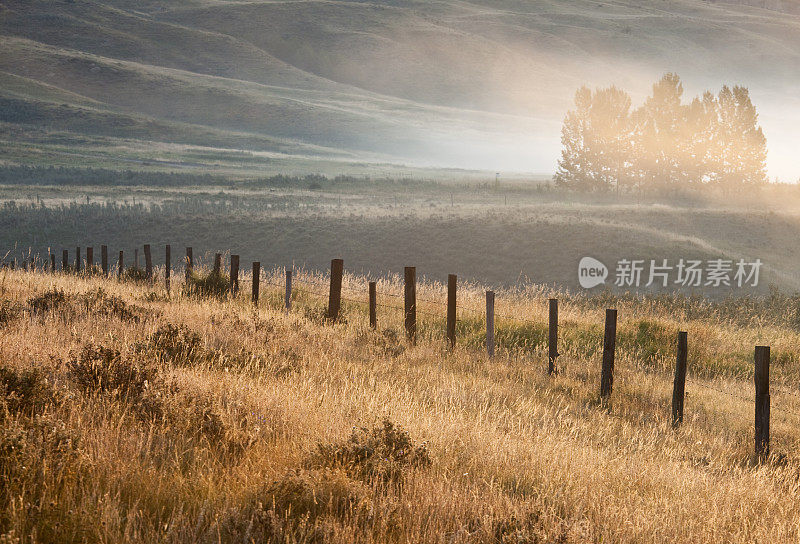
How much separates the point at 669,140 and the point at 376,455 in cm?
6019

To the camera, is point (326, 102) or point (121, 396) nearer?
point (121, 396)

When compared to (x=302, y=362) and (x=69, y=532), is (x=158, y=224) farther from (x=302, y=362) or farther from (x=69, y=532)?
(x=69, y=532)

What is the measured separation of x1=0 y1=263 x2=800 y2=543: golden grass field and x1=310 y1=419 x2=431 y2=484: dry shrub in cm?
2

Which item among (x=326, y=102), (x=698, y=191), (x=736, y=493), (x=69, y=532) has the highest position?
(x=326, y=102)

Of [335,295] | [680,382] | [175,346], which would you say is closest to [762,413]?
[680,382]

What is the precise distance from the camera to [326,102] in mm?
196375

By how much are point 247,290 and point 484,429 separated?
1190 cm

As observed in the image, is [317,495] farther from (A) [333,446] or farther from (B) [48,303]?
(B) [48,303]

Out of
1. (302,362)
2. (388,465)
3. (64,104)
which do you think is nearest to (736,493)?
(388,465)

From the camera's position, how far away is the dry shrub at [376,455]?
4645 millimetres

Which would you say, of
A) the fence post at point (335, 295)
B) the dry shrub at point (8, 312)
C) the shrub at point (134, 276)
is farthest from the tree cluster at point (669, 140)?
the dry shrub at point (8, 312)

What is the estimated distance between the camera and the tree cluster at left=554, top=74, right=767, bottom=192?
5756 cm

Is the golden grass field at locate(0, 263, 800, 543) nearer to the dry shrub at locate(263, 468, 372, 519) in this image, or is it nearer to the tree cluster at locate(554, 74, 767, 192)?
the dry shrub at locate(263, 468, 372, 519)

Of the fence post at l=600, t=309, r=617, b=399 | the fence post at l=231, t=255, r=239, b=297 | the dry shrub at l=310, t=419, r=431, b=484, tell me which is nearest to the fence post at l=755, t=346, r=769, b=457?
the fence post at l=600, t=309, r=617, b=399
